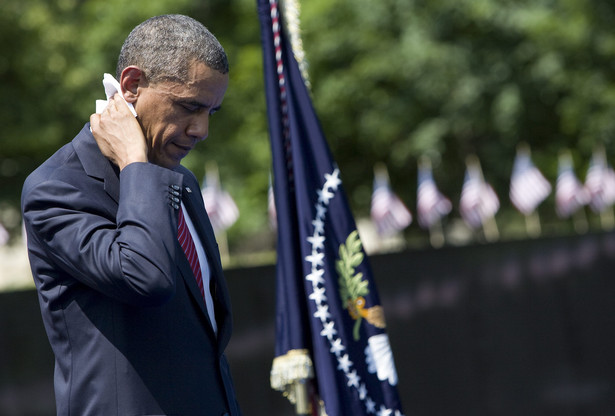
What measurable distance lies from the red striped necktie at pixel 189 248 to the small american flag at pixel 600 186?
897 inches

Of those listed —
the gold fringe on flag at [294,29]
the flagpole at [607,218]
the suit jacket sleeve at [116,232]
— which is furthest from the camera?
the flagpole at [607,218]

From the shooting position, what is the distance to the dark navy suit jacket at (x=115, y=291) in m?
1.77

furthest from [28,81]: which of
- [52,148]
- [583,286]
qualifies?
[583,286]

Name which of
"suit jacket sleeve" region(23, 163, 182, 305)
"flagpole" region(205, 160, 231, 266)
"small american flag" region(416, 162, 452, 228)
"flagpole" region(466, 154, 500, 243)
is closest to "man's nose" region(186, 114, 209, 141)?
"suit jacket sleeve" region(23, 163, 182, 305)

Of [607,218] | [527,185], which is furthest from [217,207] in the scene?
[607,218]

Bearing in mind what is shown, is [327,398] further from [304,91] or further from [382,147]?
[382,147]

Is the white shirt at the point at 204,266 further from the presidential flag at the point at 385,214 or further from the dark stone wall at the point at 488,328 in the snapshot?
the presidential flag at the point at 385,214

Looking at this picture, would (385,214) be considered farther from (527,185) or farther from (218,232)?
(218,232)

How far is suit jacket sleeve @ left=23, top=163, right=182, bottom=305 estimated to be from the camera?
1.75 m

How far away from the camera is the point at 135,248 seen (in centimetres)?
176

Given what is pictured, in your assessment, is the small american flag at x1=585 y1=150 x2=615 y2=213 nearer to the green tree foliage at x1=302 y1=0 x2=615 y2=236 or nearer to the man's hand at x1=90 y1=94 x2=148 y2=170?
the green tree foliage at x1=302 y1=0 x2=615 y2=236

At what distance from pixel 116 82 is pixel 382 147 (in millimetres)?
27402

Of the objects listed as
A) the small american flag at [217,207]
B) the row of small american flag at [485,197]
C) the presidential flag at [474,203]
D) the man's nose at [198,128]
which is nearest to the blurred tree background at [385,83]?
the row of small american flag at [485,197]

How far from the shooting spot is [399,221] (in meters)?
23.0
